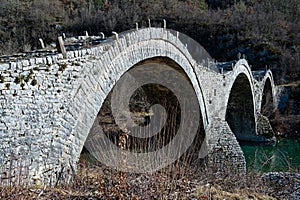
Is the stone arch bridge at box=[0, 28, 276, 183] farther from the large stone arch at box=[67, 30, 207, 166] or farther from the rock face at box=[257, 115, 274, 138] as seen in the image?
the rock face at box=[257, 115, 274, 138]

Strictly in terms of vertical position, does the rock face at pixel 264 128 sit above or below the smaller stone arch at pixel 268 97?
below

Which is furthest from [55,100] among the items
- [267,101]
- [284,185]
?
[267,101]

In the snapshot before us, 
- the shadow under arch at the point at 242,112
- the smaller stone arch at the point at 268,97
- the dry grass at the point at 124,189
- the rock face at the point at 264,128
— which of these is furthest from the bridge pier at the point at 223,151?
the smaller stone arch at the point at 268,97

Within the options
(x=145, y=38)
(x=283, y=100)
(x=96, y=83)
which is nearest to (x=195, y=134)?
(x=145, y=38)

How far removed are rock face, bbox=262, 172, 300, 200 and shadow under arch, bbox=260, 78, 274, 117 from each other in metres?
17.2

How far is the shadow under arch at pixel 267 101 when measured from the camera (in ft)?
83.6

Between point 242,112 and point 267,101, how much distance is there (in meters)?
4.76

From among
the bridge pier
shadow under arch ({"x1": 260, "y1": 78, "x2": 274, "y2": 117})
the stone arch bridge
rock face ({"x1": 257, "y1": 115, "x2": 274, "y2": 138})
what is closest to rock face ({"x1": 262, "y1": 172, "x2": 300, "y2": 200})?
the bridge pier

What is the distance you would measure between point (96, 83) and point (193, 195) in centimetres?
266

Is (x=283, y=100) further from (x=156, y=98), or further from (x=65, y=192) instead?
(x=65, y=192)

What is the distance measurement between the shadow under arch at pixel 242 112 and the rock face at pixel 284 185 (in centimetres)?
1324

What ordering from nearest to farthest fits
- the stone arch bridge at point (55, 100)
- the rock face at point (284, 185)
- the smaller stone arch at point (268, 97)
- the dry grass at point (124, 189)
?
the dry grass at point (124, 189)
the stone arch bridge at point (55, 100)
the rock face at point (284, 185)
the smaller stone arch at point (268, 97)

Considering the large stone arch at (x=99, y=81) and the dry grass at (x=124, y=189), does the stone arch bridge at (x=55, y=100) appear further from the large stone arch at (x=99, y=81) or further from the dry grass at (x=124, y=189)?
the dry grass at (x=124, y=189)

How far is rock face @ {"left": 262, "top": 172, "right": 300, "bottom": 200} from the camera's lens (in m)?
7.36
